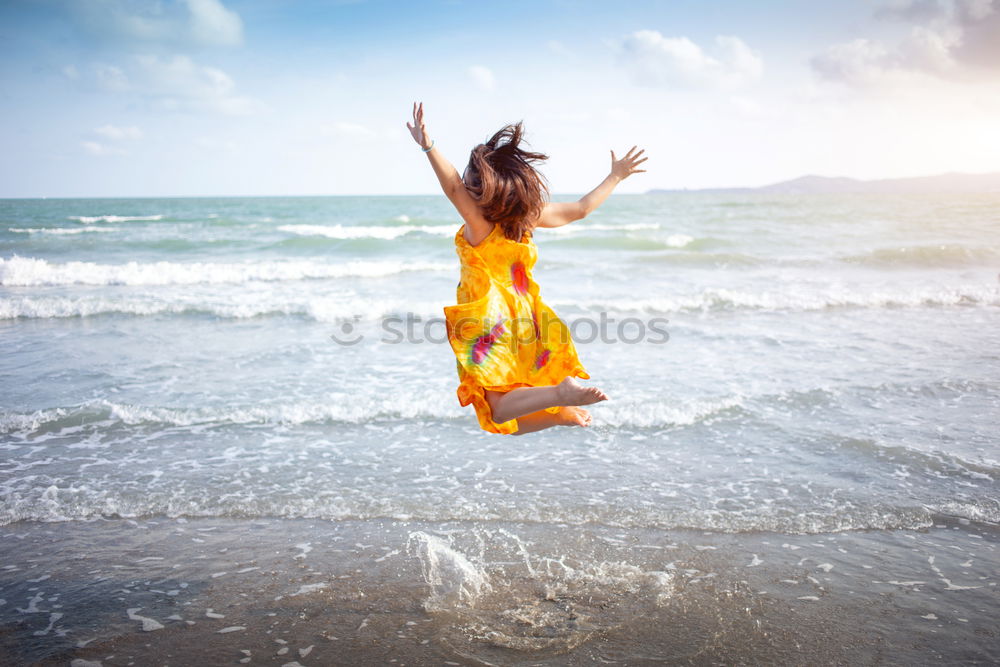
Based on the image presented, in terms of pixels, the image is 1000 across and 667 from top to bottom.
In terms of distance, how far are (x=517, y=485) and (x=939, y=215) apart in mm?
39826

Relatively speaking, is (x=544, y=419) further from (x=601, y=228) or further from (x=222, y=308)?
(x=601, y=228)

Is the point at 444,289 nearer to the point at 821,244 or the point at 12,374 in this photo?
the point at 12,374

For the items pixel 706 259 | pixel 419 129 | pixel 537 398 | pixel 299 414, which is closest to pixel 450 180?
pixel 419 129

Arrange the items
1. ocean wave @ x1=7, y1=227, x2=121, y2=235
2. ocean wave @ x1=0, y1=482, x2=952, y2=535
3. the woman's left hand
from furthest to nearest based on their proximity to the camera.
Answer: ocean wave @ x1=7, y1=227, x2=121, y2=235 < ocean wave @ x1=0, y1=482, x2=952, y2=535 < the woman's left hand

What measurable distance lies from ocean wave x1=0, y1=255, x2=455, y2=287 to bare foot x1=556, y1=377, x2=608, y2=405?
16.0 metres

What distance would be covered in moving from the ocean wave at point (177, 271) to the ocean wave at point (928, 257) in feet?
41.0

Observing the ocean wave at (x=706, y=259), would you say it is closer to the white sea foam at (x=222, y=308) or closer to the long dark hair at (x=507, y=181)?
the white sea foam at (x=222, y=308)

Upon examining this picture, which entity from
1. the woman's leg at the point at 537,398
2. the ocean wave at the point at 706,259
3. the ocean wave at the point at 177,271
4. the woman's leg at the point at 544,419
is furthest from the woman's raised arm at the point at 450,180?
the ocean wave at the point at 706,259

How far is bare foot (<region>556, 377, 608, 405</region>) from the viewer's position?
3223 millimetres

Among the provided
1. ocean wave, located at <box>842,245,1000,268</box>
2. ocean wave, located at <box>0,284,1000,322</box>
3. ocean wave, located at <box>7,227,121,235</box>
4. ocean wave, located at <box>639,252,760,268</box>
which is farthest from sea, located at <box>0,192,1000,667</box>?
ocean wave, located at <box>7,227,121,235</box>

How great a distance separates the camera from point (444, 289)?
16438 mm

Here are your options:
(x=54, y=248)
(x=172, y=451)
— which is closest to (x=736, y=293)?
(x=172, y=451)

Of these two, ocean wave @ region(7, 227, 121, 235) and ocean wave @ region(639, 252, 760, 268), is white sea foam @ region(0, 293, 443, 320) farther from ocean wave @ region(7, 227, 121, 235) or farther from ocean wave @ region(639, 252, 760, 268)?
ocean wave @ region(7, 227, 121, 235)

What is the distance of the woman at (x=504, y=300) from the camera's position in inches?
132
